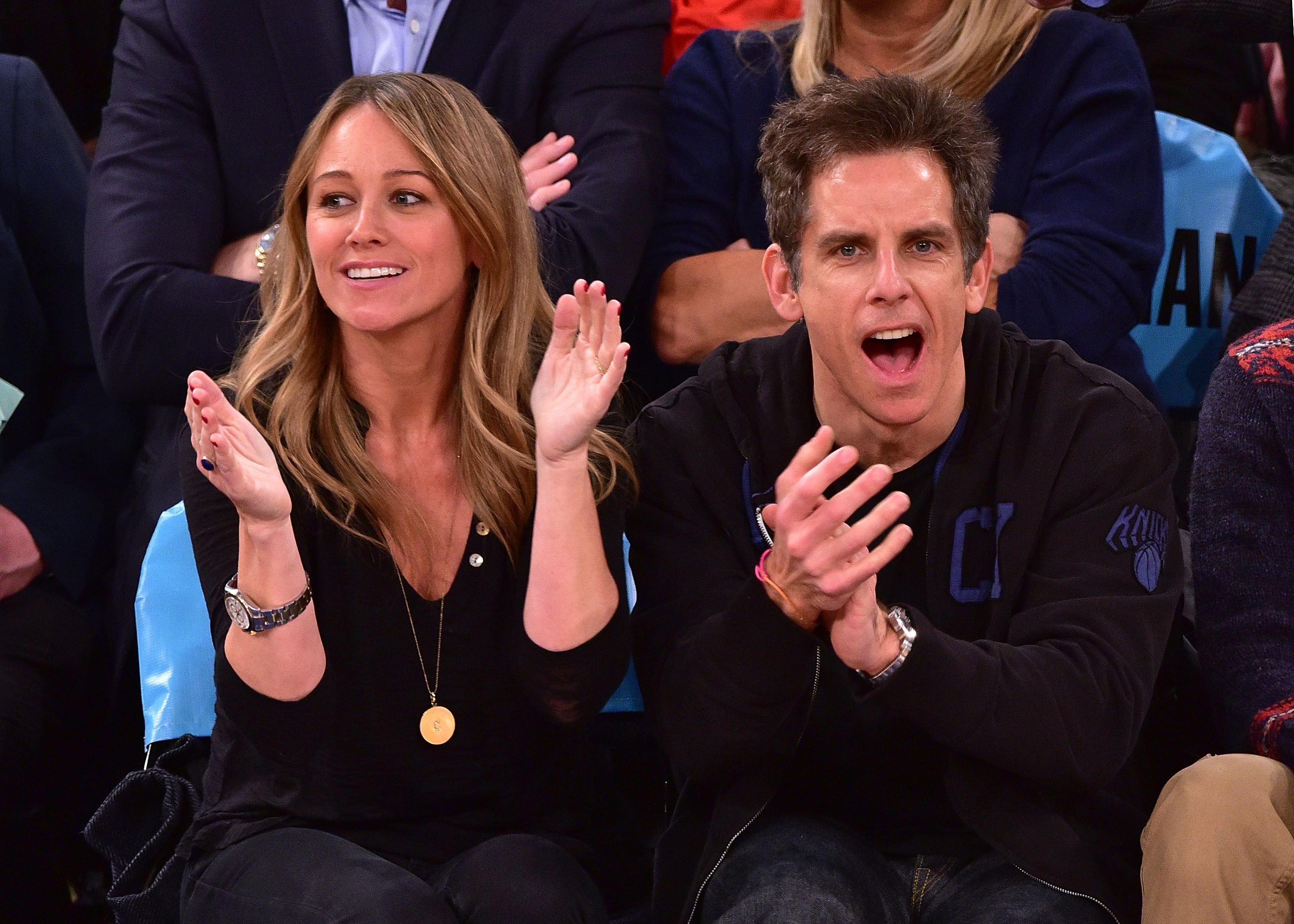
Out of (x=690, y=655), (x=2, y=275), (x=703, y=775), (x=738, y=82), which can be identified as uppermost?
(x=738, y=82)

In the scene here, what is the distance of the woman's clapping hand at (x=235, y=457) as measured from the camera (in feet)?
5.87

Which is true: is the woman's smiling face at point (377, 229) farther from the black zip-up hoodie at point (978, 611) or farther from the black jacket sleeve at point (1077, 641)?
the black jacket sleeve at point (1077, 641)

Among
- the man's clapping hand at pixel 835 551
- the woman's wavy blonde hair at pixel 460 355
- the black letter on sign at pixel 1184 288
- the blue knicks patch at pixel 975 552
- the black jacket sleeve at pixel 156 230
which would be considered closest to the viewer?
the man's clapping hand at pixel 835 551

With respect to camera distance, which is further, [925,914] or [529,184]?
[529,184]

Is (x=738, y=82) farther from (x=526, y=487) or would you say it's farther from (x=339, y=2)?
(x=526, y=487)

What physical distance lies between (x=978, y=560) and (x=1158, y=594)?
0.75ft

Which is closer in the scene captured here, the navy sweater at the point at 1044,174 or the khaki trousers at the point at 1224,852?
the khaki trousers at the point at 1224,852

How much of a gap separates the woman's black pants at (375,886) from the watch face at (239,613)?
289 millimetres

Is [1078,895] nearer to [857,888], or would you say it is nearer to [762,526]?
[857,888]

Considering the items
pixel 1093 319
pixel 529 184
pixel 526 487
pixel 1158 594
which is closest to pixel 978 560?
pixel 1158 594

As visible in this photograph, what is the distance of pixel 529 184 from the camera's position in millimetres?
2652

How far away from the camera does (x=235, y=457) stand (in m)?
1.80

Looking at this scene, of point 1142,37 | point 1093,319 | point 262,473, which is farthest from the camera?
point 1142,37

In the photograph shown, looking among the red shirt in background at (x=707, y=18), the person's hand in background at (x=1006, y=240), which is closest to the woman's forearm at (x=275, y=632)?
the person's hand in background at (x=1006, y=240)
